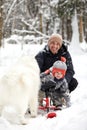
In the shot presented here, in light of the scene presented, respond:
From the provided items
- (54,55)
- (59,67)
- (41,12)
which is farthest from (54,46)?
(41,12)

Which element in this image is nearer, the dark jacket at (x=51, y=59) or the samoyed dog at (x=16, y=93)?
the samoyed dog at (x=16, y=93)

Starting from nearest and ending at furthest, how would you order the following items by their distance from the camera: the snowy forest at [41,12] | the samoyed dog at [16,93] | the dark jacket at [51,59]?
1. the samoyed dog at [16,93]
2. the dark jacket at [51,59]
3. the snowy forest at [41,12]

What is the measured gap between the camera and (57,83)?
6211mm

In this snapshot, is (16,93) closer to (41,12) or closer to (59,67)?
(59,67)

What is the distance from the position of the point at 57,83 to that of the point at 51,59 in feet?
1.91

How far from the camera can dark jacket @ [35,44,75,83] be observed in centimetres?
653

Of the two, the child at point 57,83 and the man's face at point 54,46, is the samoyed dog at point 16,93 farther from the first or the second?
the man's face at point 54,46

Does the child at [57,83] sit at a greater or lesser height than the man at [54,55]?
lesser

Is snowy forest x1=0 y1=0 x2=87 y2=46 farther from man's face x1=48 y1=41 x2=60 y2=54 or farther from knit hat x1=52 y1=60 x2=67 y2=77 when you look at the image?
knit hat x1=52 y1=60 x2=67 y2=77

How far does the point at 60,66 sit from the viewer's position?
609cm

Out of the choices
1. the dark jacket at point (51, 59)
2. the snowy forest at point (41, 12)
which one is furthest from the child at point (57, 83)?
the snowy forest at point (41, 12)

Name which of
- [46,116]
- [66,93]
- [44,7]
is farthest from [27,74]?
[44,7]

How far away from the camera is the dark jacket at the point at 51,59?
6531mm

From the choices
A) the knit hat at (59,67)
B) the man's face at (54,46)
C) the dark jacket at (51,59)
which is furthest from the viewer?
the dark jacket at (51,59)
